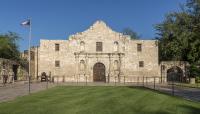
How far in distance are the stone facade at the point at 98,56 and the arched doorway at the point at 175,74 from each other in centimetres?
260

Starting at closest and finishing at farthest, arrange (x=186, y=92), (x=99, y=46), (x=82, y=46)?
(x=186, y=92), (x=82, y=46), (x=99, y=46)

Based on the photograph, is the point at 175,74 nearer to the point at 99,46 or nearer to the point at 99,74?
the point at 99,74

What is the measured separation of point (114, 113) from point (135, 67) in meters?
39.7

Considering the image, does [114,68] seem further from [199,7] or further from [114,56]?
[199,7]

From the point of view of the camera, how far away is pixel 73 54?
5297cm

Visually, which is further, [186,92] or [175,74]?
[175,74]

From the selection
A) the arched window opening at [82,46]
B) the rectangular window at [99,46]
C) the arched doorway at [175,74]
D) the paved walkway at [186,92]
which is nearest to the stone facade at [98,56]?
the arched window opening at [82,46]

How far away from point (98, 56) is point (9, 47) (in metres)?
15.6

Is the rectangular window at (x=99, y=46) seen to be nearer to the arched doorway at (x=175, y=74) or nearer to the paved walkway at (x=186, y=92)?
the arched doorway at (x=175, y=74)

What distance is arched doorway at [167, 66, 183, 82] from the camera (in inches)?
2112

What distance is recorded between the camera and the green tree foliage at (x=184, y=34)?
50.8m

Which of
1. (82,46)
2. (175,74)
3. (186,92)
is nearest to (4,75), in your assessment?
(82,46)

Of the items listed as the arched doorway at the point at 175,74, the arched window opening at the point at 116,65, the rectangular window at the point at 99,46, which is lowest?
the arched doorway at the point at 175,74

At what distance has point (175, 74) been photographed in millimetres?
55062
